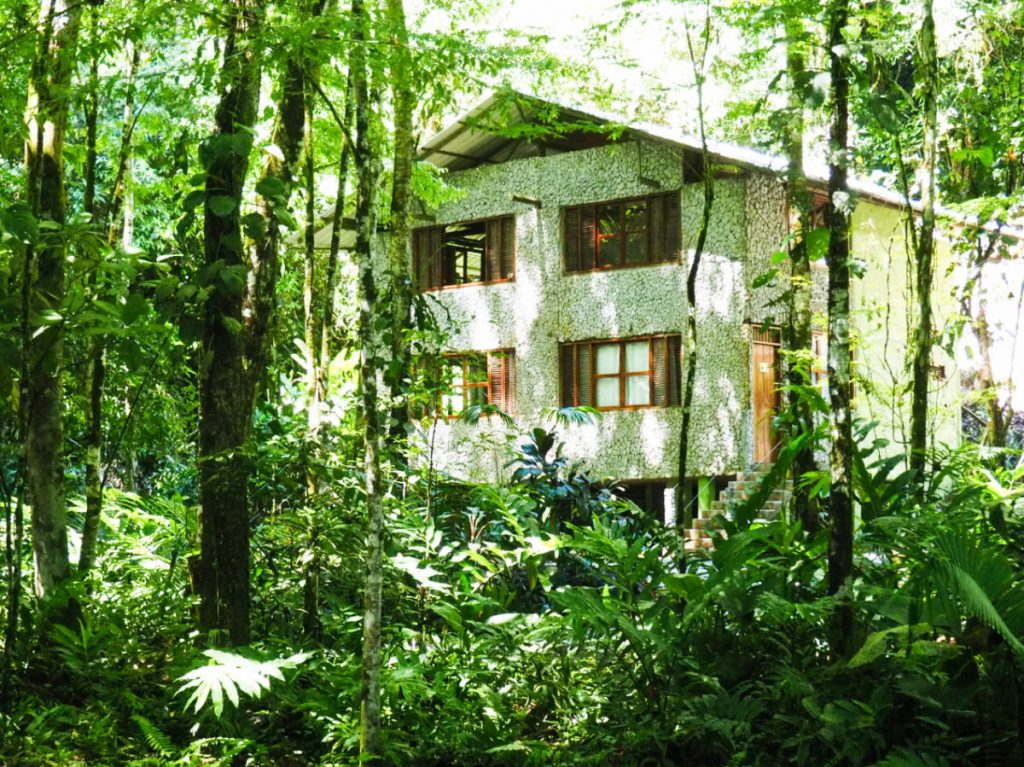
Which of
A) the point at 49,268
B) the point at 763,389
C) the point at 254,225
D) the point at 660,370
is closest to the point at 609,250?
the point at 660,370

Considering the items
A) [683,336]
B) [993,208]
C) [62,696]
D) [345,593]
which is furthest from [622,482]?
[62,696]

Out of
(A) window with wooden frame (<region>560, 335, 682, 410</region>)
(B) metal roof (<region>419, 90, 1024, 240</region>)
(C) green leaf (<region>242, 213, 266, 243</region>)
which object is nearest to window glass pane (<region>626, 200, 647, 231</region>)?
(B) metal roof (<region>419, 90, 1024, 240</region>)

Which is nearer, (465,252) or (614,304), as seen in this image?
(614,304)

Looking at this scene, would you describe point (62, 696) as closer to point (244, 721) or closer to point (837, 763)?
point (244, 721)

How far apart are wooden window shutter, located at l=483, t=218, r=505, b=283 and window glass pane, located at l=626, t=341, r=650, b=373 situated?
115 inches

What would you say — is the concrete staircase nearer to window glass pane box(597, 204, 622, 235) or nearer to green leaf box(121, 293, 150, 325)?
window glass pane box(597, 204, 622, 235)

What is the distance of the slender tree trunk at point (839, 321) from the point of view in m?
5.62

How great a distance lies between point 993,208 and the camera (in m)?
11.5

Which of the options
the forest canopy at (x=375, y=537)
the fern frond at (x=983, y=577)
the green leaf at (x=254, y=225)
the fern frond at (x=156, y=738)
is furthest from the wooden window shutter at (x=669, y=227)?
the fern frond at (x=156, y=738)

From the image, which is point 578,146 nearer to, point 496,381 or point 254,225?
point 496,381

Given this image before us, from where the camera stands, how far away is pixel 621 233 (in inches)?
778

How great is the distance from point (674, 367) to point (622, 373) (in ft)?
3.21

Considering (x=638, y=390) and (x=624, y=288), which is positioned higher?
(x=624, y=288)

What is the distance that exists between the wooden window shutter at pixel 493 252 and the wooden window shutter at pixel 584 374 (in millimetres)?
2172
